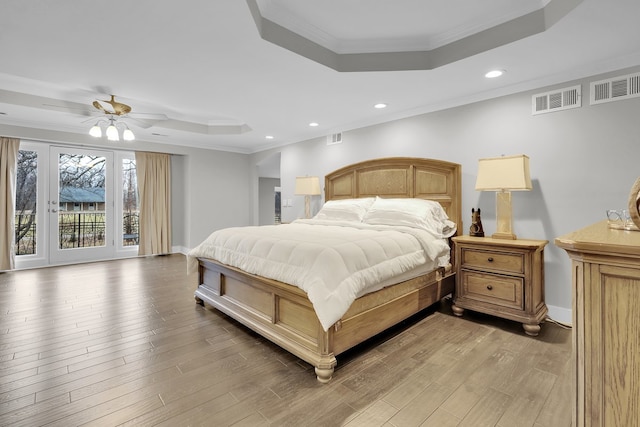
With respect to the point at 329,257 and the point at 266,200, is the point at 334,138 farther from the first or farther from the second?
the point at 266,200

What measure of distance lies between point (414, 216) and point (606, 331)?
2.35m

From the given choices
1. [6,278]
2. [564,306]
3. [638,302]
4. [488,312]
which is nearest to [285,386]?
[638,302]

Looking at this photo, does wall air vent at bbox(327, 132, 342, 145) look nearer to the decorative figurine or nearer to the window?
the decorative figurine

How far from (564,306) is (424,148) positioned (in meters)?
2.19

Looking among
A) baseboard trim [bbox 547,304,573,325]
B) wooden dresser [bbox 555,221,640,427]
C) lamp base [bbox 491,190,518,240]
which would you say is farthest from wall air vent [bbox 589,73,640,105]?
wooden dresser [bbox 555,221,640,427]

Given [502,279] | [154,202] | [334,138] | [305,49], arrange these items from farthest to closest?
[154,202]
[334,138]
[502,279]
[305,49]

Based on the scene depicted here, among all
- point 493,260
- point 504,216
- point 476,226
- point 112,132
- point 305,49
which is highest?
point 305,49

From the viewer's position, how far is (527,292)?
2.55 metres

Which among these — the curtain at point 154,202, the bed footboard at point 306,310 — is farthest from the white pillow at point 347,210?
the curtain at point 154,202

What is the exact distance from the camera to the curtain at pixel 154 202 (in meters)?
5.93

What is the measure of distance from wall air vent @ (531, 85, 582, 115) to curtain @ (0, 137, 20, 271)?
280 inches

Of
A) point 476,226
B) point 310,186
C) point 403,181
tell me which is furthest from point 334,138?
point 476,226

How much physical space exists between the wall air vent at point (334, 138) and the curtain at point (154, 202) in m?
3.50

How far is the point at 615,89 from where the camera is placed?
8.42 ft
